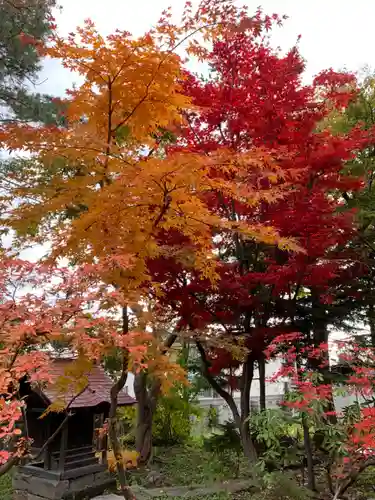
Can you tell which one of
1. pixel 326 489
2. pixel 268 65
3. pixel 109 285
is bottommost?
pixel 326 489

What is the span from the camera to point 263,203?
760 centimetres

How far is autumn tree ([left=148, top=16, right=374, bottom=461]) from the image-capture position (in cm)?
668

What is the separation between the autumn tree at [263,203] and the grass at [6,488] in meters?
4.61

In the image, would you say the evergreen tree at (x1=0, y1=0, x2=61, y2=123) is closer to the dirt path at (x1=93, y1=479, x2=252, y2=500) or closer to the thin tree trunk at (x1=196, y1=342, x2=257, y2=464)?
the thin tree trunk at (x1=196, y1=342, x2=257, y2=464)

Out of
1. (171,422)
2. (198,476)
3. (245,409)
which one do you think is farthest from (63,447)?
(171,422)

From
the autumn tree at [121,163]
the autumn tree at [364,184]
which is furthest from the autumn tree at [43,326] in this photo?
the autumn tree at [364,184]

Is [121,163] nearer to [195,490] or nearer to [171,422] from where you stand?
[195,490]

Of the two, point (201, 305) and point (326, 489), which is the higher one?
point (201, 305)

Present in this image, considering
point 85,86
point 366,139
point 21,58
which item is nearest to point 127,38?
point 85,86

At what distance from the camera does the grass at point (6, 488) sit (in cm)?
820

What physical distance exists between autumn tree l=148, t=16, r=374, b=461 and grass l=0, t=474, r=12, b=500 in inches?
181

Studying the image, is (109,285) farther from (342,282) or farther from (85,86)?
(342,282)

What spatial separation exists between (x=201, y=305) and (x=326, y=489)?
12.4 feet

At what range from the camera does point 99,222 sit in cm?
416
